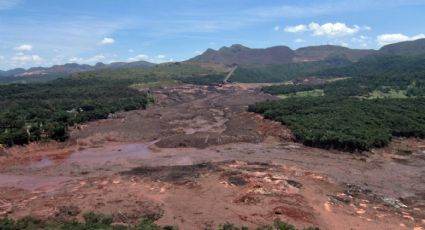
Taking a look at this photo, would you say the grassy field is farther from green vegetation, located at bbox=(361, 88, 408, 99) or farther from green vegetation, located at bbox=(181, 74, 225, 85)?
green vegetation, located at bbox=(181, 74, 225, 85)

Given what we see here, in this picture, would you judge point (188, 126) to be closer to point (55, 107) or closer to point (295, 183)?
point (55, 107)

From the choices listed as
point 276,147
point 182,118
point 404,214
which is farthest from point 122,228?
point 182,118

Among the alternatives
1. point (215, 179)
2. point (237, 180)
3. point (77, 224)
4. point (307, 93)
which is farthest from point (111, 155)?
point (307, 93)

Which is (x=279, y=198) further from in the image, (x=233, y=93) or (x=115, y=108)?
(x=233, y=93)

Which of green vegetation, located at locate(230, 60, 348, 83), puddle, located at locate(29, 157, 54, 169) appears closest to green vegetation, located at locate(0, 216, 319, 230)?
puddle, located at locate(29, 157, 54, 169)

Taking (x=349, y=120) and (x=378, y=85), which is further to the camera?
(x=378, y=85)
